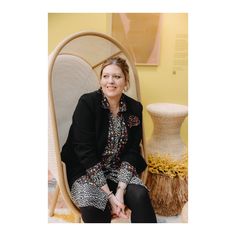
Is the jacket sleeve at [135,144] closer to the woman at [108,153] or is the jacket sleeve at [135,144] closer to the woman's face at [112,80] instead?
the woman at [108,153]

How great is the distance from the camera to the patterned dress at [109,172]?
4.31 ft

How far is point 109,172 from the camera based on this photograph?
1.40 metres

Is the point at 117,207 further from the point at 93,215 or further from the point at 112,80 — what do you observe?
the point at 112,80

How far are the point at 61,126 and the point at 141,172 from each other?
343 millimetres

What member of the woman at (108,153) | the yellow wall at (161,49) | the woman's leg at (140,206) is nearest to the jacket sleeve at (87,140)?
the woman at (108,153)

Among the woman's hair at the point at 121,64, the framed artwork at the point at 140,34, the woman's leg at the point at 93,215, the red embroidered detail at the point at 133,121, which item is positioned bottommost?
the woman's leg at the point at 93,215

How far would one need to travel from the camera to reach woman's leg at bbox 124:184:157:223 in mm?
1298

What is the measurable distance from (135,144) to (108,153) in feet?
0.35

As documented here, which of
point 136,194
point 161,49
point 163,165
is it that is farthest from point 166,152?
point 161,49

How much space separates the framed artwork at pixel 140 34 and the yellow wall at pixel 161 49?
0.07 feet

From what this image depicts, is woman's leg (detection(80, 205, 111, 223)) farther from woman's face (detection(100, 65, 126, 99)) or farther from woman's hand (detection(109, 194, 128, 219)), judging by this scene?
woman's face (detection(100, 65, 126, 99))

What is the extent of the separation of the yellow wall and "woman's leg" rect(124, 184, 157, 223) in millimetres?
267
